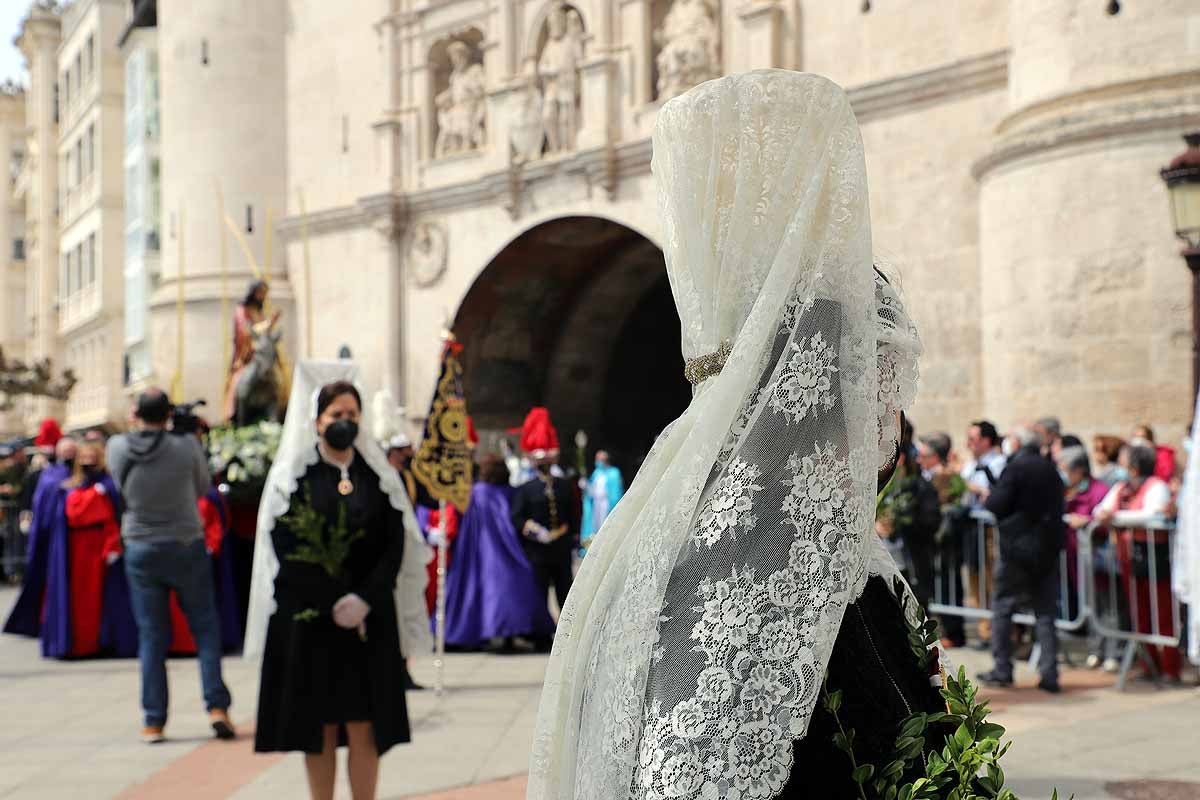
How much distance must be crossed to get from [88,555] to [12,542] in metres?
7.58

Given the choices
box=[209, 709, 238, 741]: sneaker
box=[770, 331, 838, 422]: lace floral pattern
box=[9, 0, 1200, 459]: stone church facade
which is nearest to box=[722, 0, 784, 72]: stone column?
box=[9, 0, 1200, 459]: stone church facade

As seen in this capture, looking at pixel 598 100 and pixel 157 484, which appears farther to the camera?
pixel 598 100

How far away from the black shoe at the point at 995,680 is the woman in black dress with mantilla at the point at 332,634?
4.60m

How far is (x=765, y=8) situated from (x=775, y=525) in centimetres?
1562

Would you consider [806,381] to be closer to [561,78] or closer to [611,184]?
[611,184]

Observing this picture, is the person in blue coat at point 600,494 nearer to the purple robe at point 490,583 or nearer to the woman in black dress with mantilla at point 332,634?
the purple robe at point 490,583

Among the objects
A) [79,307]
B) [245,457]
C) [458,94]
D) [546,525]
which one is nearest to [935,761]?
[546,525]

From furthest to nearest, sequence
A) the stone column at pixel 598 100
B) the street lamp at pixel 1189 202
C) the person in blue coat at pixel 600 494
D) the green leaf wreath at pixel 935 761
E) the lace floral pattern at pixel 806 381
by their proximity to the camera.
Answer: the stone column at pixel 598 100
the person in blue coat at pixel 600 494
the street lamp at pixel 1189 202
the lace floral pattern at pixel 806 381
the green leaf wreath at pixel 935 761

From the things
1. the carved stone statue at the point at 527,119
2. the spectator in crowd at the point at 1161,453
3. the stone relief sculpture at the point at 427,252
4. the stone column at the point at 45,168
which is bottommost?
the spectator in crowd at the point at 1161,453

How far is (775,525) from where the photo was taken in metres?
1.94

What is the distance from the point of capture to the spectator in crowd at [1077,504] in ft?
29.6

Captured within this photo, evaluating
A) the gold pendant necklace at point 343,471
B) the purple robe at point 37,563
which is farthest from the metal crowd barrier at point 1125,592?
the purple robe at point 37,563

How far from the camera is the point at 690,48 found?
1756cm

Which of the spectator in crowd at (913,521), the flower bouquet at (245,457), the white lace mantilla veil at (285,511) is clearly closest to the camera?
the white lace mantilla veil at (285,511)
